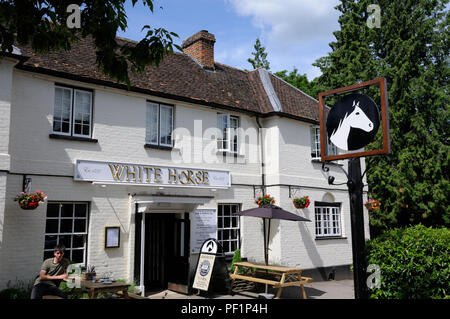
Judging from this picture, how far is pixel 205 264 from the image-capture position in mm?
11461

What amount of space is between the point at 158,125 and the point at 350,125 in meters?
8.13

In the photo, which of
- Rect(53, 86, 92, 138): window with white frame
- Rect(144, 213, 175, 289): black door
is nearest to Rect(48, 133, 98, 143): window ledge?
Rect(53, 86, 92, 138): window with white frame

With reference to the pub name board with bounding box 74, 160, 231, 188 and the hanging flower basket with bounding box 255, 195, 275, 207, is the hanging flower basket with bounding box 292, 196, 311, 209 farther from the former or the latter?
the pub name board with bounding box 74, 160, 231, 188

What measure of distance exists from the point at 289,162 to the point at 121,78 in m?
9.81

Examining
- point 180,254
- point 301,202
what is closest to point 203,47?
point 301,202

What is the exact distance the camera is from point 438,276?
628cm

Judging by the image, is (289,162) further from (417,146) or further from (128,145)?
(417,146)

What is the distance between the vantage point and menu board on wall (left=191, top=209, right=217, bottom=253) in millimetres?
12430

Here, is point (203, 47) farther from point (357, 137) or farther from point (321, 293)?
point (357, 137)

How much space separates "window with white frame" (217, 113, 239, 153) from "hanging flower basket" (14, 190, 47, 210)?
6341mm

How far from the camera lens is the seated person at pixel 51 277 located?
7593 mm

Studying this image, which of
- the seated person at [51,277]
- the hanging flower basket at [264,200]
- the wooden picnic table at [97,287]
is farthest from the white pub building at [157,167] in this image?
the seated person at [51,277]
